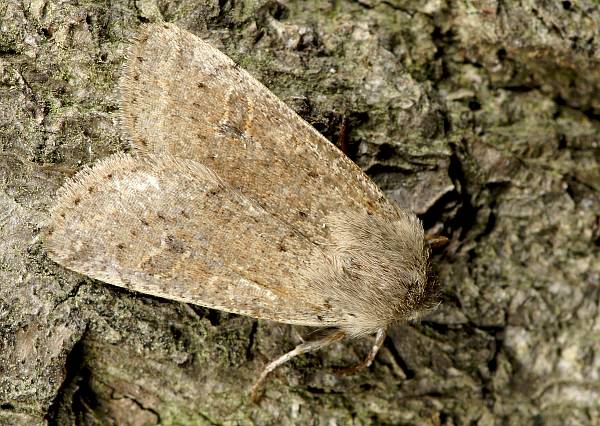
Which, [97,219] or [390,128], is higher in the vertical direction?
[390,128]

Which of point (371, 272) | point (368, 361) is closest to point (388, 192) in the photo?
point (371, 272)

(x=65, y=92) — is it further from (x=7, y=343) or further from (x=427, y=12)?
(x=427, y=12)

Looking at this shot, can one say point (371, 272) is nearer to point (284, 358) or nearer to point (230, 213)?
point (284, 358)

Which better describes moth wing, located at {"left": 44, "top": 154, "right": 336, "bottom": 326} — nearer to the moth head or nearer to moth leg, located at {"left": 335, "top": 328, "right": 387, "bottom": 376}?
the moth head

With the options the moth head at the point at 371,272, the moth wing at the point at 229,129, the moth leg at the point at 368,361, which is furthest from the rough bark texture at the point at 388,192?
the moth head at the point at 371,272

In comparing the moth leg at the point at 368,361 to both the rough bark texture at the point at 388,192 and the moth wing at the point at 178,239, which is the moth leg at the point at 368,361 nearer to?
the rough bark texture at the point at 388,192

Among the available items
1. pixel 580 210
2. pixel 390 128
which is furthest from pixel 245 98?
pixel 580 210

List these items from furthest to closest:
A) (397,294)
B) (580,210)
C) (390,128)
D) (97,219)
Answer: (580,210) → (390,128) → (397,294) → (97,219)
